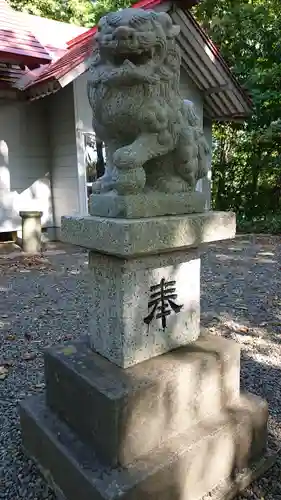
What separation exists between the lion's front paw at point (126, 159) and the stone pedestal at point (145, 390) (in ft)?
0.75

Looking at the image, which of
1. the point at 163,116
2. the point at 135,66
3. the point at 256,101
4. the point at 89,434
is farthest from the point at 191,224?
the point at 256,101

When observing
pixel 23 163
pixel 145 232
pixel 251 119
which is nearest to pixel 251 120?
pixel 251 119

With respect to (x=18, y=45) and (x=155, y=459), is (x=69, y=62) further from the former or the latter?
(x=155, y=459)

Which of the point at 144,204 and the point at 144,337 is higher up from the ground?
the point at 144,204

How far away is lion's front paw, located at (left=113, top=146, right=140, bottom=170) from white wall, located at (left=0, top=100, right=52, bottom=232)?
6.19 m

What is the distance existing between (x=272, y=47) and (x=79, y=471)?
1104 centimetres

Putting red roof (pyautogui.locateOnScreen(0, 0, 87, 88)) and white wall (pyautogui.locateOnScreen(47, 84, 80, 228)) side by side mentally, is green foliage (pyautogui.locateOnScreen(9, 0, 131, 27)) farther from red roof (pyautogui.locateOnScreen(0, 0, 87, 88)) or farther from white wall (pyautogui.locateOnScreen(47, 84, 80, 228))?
white wall (pyautogui.locateOnScreen(47, 84, 80, 228))

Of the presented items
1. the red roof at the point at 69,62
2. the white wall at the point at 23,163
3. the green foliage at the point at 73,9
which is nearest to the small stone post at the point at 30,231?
the white wall at the point at 23,163

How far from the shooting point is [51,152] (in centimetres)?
792

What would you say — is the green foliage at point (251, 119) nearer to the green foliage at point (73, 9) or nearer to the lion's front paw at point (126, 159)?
the green foliage at point (73, 9)

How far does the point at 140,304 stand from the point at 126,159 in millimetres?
647

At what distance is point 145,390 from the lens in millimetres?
1690

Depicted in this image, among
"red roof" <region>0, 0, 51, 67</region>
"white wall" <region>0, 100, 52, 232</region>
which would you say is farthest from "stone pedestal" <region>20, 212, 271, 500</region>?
"white wall" <region>0, 100, 52, 232</region>

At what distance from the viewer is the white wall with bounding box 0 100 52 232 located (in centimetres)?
734
